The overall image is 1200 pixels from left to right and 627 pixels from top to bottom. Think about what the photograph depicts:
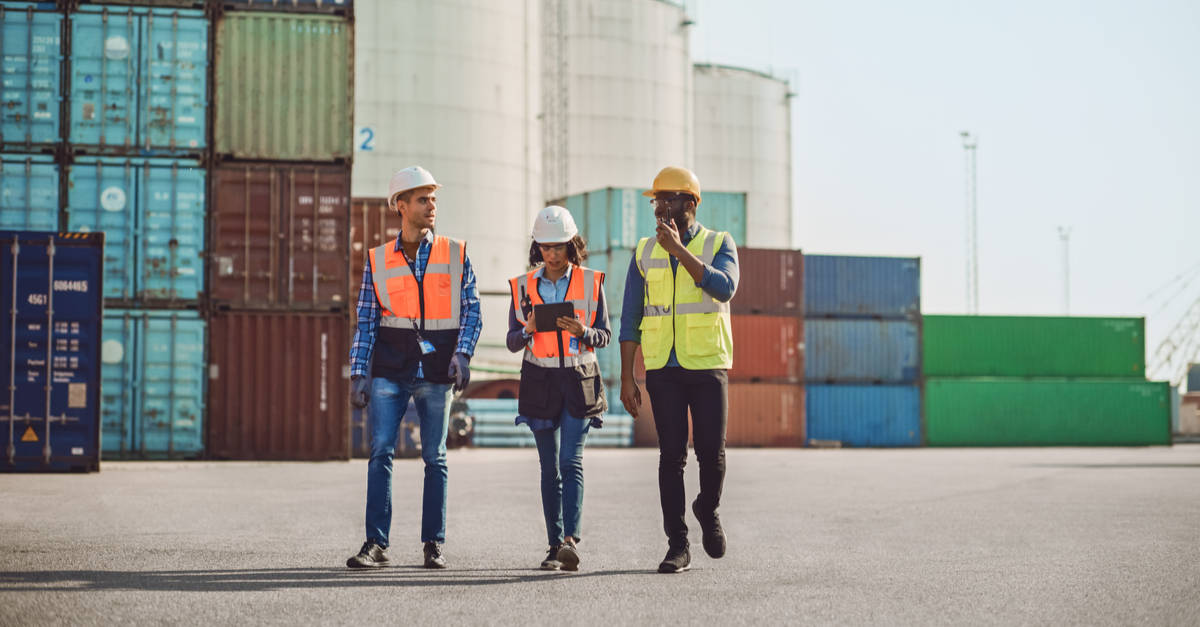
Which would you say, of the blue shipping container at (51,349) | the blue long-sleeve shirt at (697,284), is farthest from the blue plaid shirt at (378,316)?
the blue shipping container at (51,349)

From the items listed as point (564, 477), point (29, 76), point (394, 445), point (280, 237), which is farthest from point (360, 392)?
point (29, 76)

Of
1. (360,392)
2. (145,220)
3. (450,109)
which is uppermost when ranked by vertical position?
(450,109)

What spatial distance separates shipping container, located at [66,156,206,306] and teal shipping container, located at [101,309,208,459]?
15.5 inches

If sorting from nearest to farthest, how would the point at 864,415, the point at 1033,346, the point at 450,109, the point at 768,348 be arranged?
the point at 768,348 < the point at 864,415 < the point at 450,109 < the point at 1033,346

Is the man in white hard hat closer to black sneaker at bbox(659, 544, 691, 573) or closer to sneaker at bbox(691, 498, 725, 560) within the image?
black sneaker at bbox(659, 544, 691, 573)

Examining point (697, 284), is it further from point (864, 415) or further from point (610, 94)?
point (610, 94)

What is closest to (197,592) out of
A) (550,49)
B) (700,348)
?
(700,348)

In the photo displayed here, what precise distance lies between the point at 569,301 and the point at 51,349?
1168 centimetres

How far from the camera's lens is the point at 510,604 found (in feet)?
18.9

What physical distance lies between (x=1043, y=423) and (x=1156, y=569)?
105 feet

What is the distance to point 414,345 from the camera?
23.5 ft

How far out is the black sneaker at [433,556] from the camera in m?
7.05

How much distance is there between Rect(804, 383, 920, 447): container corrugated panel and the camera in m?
34.6

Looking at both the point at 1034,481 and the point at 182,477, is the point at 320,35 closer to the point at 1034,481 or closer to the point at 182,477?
the point at 182,477
